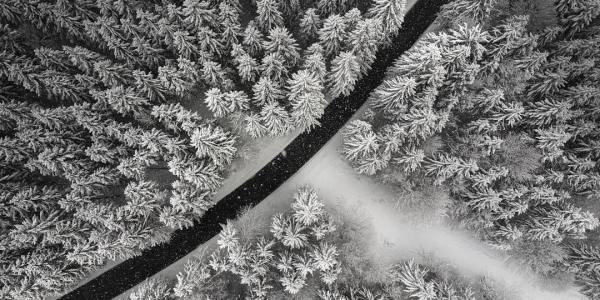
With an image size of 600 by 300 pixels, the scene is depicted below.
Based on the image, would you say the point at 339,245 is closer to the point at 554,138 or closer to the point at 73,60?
the point at 554,138

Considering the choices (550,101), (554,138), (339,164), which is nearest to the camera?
(554,138)

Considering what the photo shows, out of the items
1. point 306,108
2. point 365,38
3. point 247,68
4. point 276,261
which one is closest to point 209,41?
point 247,68

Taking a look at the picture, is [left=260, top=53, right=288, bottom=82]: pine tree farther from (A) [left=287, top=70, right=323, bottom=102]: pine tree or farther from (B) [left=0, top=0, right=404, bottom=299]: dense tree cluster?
(A) [left=287, top=70, right=323, bottom=102]: pine tree

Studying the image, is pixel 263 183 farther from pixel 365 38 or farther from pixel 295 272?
pixel 365 38

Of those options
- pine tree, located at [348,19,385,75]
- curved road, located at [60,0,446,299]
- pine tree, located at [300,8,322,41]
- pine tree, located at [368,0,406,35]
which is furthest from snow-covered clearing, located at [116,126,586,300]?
pine tree, located at [368,0,406,35]

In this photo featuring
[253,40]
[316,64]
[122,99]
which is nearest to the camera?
[122,99]

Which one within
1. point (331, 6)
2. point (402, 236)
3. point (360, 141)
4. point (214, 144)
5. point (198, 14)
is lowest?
point (402, 236)

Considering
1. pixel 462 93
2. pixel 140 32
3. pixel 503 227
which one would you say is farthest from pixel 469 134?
pixel 140 32
